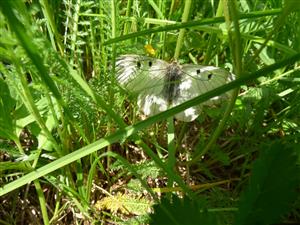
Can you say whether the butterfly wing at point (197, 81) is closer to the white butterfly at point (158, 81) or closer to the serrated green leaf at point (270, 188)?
the white butterfly at point (158, 81)

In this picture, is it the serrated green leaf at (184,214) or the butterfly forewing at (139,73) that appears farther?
the butterfly forewing at (139,73)

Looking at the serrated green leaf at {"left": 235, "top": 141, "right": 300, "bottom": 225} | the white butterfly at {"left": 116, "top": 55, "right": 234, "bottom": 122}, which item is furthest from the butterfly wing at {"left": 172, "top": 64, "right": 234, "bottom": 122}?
the serrated green leaf at {"left": 235, "top": 141, "right": 300, "bottom": 225}

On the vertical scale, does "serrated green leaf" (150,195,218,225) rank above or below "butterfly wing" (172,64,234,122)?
below

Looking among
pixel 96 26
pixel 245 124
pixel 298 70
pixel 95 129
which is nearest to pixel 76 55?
pixel 96 26

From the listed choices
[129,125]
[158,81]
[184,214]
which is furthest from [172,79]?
[184,214]

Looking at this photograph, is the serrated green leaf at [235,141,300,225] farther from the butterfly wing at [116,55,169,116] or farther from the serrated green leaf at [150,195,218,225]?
the butterfly wing at [116,55,169,116]

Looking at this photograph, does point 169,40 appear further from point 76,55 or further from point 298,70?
point 298,70

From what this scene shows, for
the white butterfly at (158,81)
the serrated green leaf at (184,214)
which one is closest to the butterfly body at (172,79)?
the white butterfly at (158,81)
